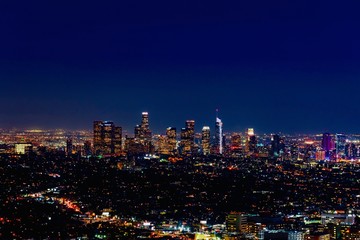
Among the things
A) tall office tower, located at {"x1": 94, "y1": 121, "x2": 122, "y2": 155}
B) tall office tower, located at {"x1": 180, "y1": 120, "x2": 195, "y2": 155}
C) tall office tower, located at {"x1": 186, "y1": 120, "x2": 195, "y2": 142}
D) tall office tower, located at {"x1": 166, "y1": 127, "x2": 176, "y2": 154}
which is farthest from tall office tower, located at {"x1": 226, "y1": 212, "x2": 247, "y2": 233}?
tall office tower, located at {"x1": 186, "y1": 120, "x2": 195, "y2": 142}

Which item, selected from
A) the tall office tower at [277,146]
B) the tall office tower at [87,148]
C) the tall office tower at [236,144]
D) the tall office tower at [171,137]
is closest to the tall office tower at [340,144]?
the tall office tower at [277,146]

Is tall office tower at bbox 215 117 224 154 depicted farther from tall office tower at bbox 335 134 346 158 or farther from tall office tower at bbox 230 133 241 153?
tall office tower at bbox 335 134 346 158

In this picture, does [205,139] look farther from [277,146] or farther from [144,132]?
[277,146]

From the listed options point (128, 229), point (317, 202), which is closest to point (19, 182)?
point (128, 229)

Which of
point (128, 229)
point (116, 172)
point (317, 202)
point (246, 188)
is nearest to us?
point (128, 229)

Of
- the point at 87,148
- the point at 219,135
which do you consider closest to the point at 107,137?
the point at 87,148

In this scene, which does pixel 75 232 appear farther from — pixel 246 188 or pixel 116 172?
pixel 116 172
